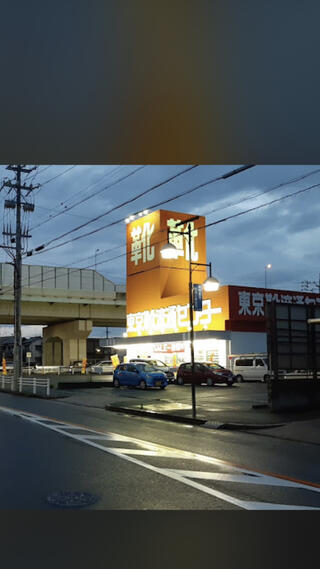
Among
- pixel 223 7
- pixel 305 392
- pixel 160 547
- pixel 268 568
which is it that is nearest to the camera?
pixel 223 7

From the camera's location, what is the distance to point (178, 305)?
3916 cm

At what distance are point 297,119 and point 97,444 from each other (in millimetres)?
8275

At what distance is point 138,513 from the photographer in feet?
22.0

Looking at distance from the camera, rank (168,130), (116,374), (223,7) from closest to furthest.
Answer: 1. (223,7)
2. (168,130)
3. (116,374)


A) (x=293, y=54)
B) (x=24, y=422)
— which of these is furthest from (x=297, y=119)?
(x=24, y=422)

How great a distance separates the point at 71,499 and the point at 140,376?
23005 millimetres

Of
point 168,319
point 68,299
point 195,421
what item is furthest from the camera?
point 68,299

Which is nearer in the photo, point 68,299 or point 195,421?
point 195,421

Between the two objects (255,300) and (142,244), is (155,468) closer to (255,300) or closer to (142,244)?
(255,300)

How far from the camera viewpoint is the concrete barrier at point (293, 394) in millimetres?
17719

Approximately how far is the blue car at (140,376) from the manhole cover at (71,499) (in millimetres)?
22057

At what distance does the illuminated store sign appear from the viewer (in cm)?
3825

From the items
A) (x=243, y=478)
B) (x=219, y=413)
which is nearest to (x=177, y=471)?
(x=243, y=478)

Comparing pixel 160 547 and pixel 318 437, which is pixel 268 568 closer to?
pixel 160 547
